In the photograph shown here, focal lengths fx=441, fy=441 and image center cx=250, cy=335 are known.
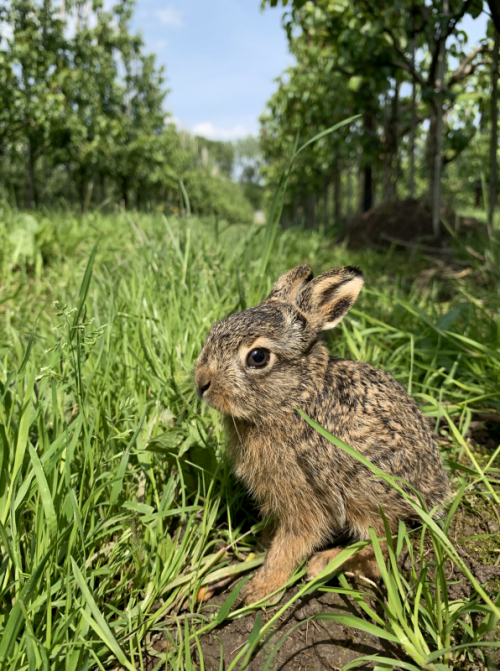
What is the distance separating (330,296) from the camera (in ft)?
6.36

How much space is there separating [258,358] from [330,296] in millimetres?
430

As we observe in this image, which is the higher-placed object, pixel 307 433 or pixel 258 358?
pixel 258 358

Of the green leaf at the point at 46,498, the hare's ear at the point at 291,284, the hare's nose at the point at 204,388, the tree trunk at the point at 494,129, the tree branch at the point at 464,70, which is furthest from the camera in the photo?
the tree branch at the point at 464,70

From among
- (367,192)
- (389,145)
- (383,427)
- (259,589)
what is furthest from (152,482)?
(367,192)

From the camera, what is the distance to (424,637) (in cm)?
137

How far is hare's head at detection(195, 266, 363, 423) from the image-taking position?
177cm

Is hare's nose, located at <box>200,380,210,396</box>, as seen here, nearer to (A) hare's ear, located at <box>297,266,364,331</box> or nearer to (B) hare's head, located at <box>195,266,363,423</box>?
(B) hare's head, located at <box>195,266,363,423</box>

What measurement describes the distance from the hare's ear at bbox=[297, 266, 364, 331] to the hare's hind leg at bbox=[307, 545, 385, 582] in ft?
3.07

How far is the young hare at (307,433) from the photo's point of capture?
1.76 meters

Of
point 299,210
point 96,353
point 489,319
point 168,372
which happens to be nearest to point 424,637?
point 168,372

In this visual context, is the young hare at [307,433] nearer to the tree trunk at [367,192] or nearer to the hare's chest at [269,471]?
the hare's chest at [269,471]

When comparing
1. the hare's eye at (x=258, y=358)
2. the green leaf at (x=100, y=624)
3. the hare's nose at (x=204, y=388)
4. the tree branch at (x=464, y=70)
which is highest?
the tree branch at (x=464, y=70)

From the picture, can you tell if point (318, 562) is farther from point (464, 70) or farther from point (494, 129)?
point (464, 70)

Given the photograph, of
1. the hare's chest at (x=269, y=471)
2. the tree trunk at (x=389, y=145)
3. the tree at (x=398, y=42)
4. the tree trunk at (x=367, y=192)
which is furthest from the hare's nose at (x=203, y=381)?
the tree trunk at (x=367, y=192)
